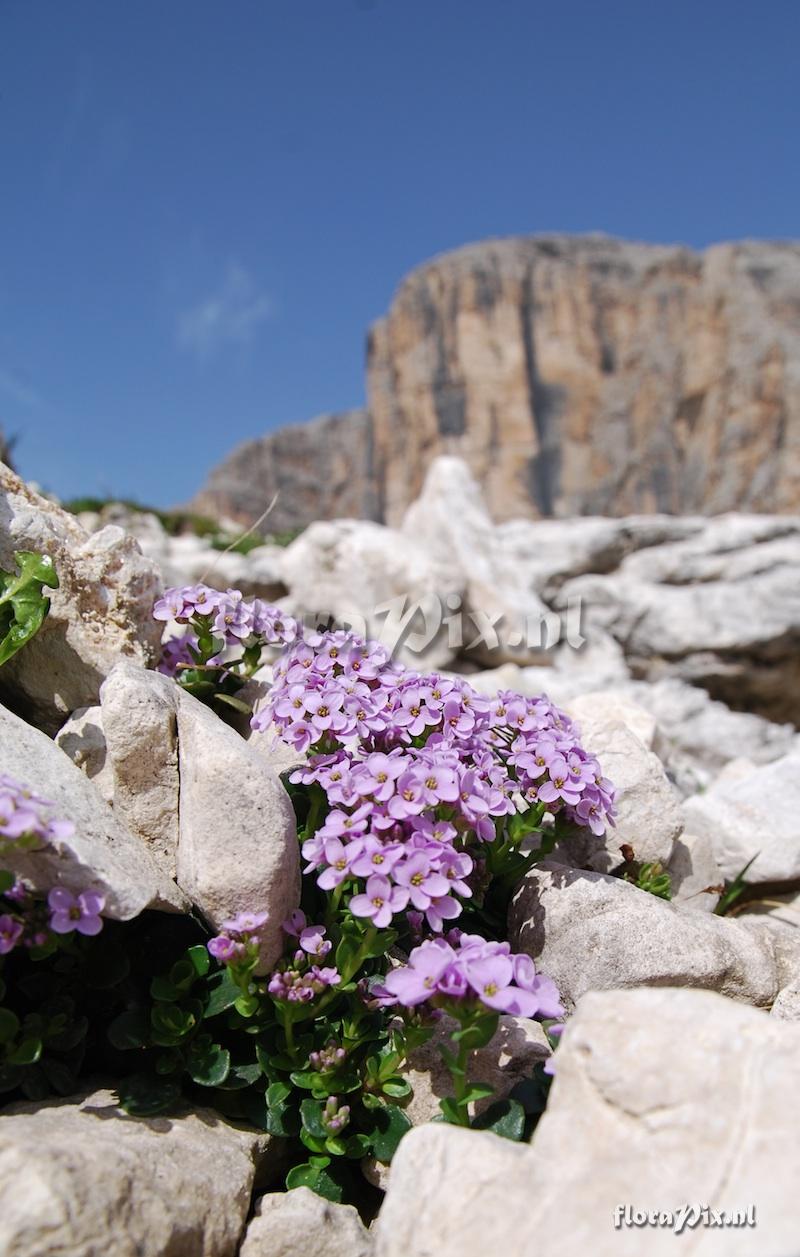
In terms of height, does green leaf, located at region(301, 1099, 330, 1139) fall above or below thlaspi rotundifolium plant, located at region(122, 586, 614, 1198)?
below

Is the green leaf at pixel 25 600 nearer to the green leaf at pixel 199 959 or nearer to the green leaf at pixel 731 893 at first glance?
the green leaf at pixel 199 959

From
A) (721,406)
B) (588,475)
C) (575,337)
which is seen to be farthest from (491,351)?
(721,406)

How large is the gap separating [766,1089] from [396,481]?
54335 mm

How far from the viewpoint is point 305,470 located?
2832 inches

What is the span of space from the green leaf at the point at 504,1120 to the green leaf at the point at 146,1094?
34.2 inches

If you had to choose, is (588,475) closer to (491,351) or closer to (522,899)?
(491,351)

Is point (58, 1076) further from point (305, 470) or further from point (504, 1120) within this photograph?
point (305, 470)

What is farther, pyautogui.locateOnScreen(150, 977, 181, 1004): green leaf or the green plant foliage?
the green plant foliage

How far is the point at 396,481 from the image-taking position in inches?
2170

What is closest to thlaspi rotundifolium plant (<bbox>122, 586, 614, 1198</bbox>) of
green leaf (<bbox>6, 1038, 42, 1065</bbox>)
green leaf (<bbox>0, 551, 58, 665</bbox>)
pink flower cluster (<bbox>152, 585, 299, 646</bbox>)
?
green leaf (<bbox>6, 1038, 42, 1065</bbox>)

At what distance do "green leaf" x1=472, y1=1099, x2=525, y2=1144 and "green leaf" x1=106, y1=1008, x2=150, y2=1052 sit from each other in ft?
3.24

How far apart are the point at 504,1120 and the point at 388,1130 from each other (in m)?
0.37

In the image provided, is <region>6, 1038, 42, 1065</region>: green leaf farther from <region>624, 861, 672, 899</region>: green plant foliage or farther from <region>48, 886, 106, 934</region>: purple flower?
<region>624, 861, 672, 899</region>: green plant foliage

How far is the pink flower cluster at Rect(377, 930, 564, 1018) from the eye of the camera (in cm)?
217
